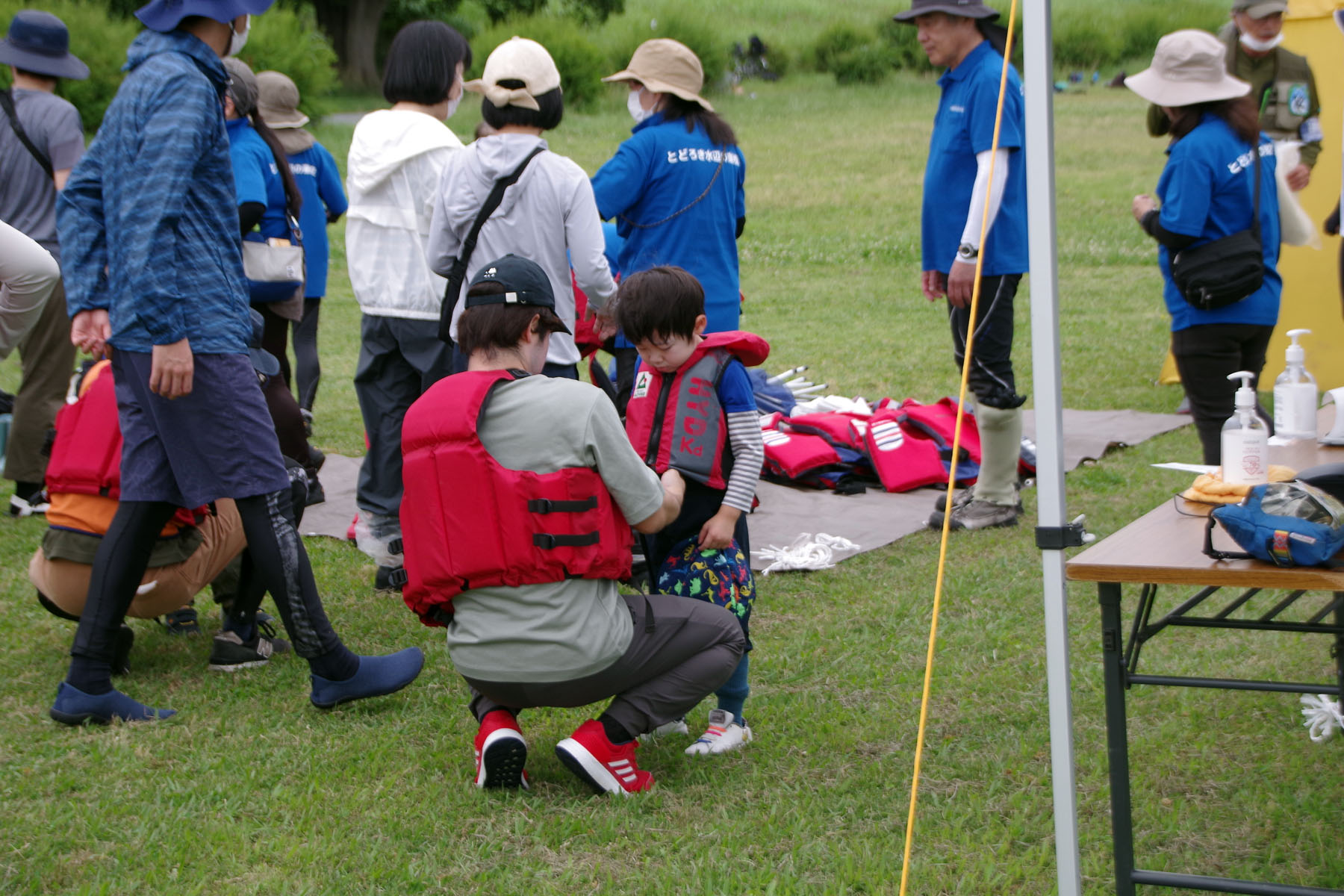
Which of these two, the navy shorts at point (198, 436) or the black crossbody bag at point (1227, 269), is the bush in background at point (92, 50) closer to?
the navy shorts at point (198, 436)

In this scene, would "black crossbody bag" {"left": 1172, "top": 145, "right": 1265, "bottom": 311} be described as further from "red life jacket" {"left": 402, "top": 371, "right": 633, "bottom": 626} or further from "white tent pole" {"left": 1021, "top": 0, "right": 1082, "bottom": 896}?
"red life jacket" {"left": 402, "top": 371, "right": 633, "bottom": 626}

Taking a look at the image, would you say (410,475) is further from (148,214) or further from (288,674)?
(288,674)

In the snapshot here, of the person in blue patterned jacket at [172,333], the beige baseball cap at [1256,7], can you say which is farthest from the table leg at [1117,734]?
the beige baseball cap at [1256,7]

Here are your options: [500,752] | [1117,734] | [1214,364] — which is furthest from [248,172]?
[1117,734]

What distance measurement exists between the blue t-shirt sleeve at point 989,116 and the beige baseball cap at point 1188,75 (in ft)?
2.10

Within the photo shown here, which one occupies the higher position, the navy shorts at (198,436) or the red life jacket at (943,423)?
the navy shorts at (198,436)

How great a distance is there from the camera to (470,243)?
14.3 feet

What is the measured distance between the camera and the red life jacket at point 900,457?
6.15 meters

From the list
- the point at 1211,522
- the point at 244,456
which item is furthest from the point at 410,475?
the point at 1211,522

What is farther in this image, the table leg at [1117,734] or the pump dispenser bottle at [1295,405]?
the pump dispenser bottle at [1295,405]

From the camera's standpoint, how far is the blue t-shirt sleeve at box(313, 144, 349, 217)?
7457mm

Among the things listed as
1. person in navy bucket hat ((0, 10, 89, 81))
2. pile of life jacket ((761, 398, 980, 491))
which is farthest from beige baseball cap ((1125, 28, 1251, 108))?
person in navy bucket hat ((0, 10, 89, 81))

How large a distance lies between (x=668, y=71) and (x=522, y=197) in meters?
0.92

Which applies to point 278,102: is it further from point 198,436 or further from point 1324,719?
point 1324,719
